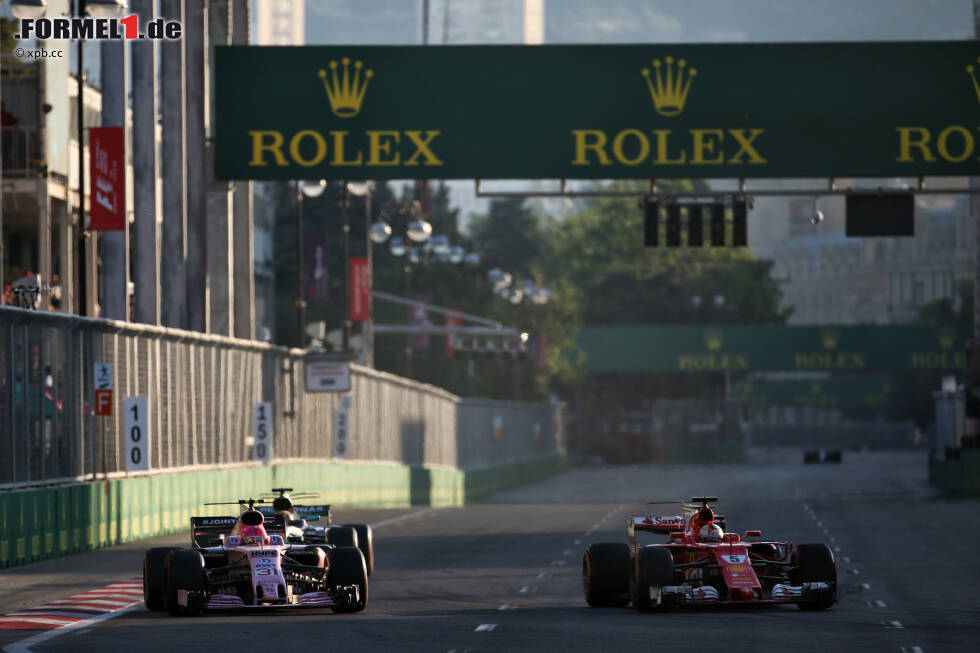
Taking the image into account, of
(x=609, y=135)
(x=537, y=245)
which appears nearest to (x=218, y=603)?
(x=609, y=135)

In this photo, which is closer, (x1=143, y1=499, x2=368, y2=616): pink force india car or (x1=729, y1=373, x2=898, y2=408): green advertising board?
(x1=143, y1=499, x2=368, y2=616): pink force india car

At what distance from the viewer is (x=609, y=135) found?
3506cm

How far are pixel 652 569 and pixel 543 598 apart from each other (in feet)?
10.2

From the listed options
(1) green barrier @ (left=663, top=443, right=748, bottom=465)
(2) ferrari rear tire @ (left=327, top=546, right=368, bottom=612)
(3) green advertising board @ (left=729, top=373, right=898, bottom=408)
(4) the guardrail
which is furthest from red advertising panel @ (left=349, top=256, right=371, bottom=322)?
(3) green advertising board @ (left=729, top=373, right=898, bottom=408)

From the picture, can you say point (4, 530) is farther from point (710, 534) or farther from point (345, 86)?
point (345, 86)

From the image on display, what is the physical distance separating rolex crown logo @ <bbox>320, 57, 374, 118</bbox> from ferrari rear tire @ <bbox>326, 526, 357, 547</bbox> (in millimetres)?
13699

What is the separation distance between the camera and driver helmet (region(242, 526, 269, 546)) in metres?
Answer: 18.9

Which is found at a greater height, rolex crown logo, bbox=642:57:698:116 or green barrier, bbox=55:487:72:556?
rolex crown logo, bbox=642:57:698:116

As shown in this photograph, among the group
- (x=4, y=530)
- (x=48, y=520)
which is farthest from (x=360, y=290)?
(x=4, y=530)

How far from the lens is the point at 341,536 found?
22.7 meters

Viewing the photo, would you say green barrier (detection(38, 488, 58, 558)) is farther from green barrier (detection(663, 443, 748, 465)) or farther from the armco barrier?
green barrier (detection(663, 443, 748, 465))

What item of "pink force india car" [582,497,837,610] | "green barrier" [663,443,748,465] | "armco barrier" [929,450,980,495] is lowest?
"green barrier" [663,443,748,465]

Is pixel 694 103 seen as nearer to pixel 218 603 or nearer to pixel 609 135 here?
pixel 609 135

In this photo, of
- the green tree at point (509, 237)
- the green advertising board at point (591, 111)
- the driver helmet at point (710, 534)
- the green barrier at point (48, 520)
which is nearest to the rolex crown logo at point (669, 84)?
the green advertising board at point (591, 111)
